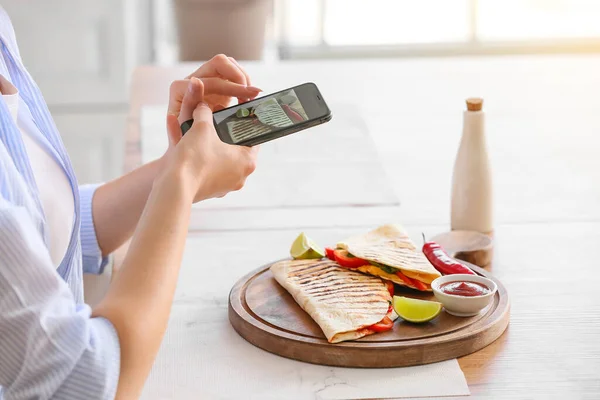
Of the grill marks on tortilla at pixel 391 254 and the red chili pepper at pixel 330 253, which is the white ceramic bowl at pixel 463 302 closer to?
the grill marks on tortilla at pixel 391 254

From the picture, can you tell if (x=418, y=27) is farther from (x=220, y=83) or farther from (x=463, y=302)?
(x=463, y=302)

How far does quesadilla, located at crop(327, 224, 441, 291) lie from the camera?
4.06ft

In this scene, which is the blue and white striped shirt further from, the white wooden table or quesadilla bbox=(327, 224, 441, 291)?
quesadilla bbox=(327, 224, 441, 291)

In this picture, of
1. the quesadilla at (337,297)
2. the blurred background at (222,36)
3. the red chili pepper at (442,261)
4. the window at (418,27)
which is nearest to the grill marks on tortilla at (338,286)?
the quesadilla at (337,297)

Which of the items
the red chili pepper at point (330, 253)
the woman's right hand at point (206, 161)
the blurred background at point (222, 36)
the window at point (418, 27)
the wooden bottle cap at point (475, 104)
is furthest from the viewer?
the window at point (418, 27)

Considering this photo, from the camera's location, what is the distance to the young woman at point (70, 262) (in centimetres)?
82

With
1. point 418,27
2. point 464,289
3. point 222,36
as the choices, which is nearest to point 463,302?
point 464,289

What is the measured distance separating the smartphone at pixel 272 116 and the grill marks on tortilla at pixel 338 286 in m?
0.21

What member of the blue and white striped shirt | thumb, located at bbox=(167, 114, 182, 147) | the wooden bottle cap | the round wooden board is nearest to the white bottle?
the wooden bottle cap

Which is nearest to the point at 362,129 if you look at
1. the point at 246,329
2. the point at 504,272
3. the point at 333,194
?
the point at 333,194

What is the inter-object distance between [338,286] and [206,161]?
0.30 metres

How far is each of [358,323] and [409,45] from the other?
14.5 ft

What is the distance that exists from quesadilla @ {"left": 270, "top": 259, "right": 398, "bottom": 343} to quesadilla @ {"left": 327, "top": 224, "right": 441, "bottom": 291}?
16mm

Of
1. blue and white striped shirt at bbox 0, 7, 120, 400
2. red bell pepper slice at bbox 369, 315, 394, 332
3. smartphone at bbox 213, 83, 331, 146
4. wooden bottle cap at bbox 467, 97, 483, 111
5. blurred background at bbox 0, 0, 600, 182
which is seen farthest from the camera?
blurred background at bbox 0, 0, 600, 182
